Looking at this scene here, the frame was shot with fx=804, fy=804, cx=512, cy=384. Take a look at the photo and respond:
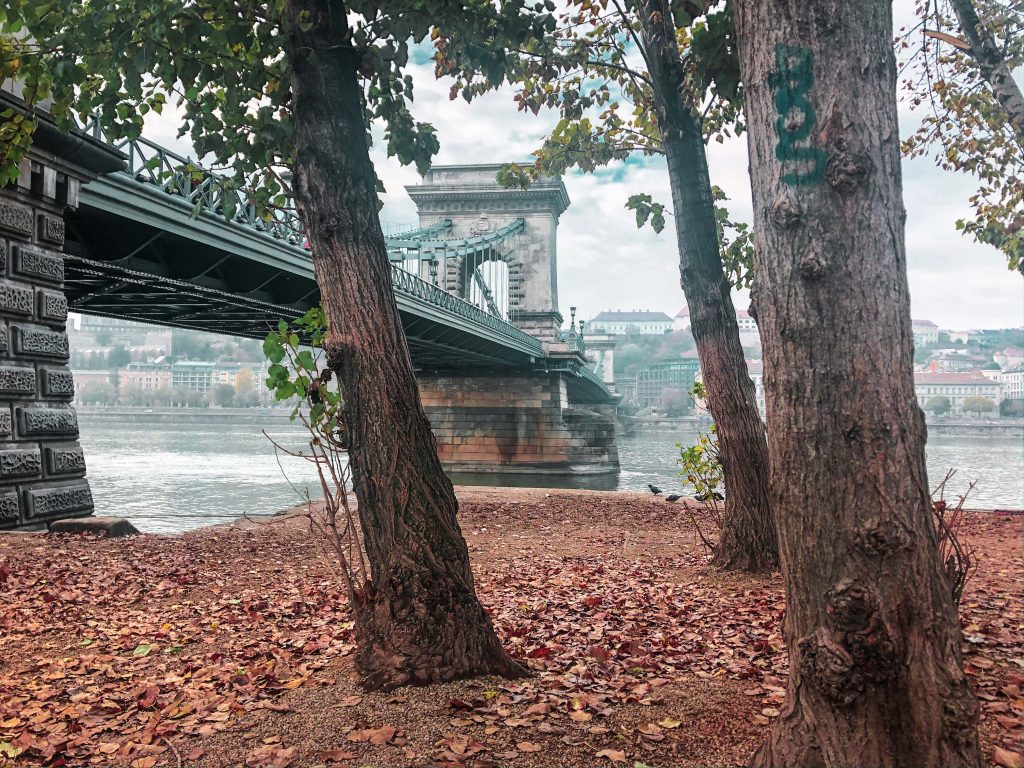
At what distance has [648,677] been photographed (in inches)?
125

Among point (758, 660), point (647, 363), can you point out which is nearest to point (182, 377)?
point (647, 363)

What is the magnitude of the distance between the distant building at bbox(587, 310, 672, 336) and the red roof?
69.3m

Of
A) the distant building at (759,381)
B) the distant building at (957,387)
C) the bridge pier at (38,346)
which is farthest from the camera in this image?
the distant building at (957,387)

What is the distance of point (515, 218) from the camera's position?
5438 cm

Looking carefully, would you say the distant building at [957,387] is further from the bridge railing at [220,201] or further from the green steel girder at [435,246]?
the bridge railing at [220,201]

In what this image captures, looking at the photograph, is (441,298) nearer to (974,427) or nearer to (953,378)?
(974,427)

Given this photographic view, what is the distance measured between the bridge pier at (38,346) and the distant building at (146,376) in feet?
335

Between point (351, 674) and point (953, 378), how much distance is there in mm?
86780

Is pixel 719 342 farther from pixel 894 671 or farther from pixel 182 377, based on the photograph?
pixel 182 377

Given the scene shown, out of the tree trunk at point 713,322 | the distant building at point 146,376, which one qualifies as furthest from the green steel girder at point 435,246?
the distant building at point 146,376

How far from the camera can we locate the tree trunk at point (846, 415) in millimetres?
1897

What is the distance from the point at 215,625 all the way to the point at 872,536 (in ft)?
12.8

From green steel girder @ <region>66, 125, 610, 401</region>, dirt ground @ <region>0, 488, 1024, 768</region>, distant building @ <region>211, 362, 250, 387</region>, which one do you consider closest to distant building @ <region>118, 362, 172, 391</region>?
distant building @ <region>211, 362, 250, 387</region>

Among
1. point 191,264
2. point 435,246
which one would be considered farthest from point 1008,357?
point 191,264
